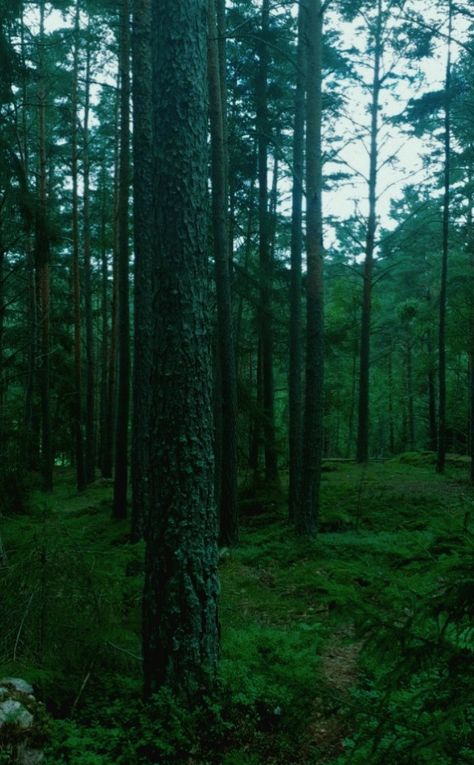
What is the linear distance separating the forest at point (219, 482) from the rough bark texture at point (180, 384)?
0.06 feet

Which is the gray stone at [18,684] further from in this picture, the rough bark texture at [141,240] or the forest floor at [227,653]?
the rough bark texture at [141,240]

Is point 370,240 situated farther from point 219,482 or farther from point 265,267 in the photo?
point 219,482

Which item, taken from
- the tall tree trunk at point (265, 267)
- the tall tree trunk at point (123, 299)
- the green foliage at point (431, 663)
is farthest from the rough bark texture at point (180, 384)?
the tall tree trunk at point (123, 299)

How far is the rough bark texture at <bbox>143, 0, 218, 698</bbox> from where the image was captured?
423 centimetres

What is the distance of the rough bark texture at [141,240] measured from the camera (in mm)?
10109

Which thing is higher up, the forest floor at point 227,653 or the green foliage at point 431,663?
the green foliage at point 431,663

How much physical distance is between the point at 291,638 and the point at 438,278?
24.9 meters

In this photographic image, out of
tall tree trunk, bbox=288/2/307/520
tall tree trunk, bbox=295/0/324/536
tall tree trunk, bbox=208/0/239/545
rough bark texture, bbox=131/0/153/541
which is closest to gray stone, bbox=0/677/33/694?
rough bark texture, bbox=131/0/153/541

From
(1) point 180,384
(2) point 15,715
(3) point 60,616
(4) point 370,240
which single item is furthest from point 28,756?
(4) point 370,240

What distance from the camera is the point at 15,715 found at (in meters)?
3.37

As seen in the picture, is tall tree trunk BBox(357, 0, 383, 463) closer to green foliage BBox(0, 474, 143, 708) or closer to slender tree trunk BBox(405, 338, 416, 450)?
slender tree trunk BBox(405, 338, 416, 450)

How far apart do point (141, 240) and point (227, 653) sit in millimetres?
7747

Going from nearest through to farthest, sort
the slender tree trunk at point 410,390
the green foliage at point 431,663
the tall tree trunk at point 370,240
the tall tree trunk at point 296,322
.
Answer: the green foliage at point 431,663
the tall tree trunk at point 296,322
the tall tree trunk at point 370,240
the slender tree trunk at point 410,390

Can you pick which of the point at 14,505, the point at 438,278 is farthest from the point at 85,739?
the point at 438,278
